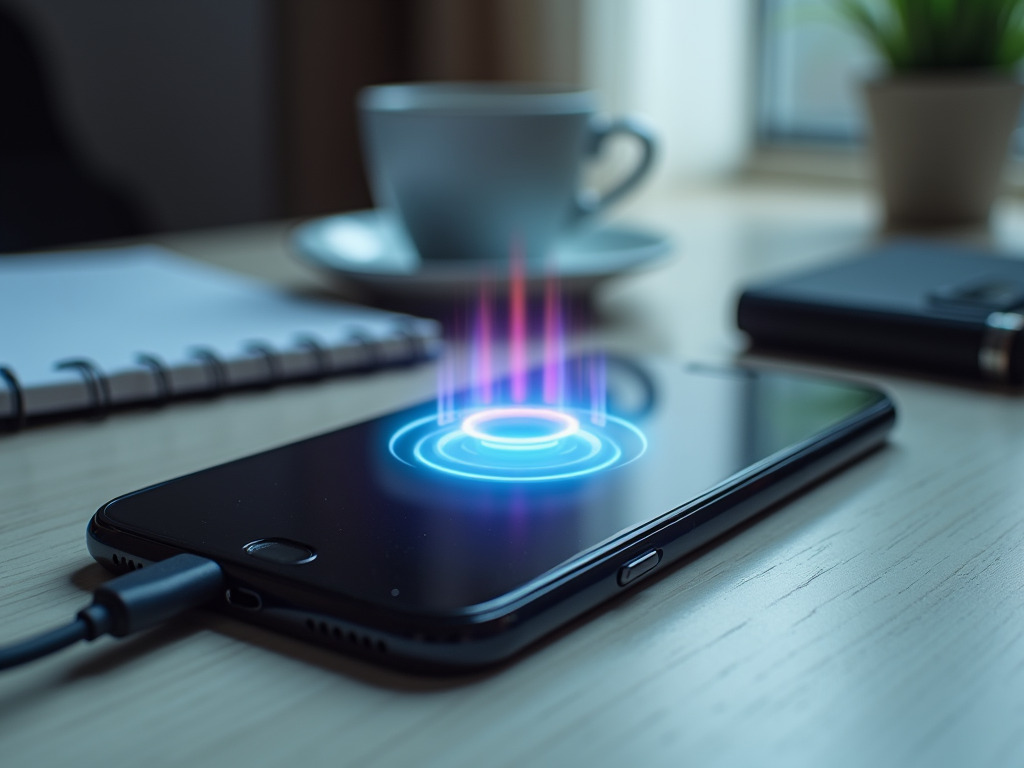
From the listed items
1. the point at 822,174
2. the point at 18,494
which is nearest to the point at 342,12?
the point at 822,174

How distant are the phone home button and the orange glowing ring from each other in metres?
0.10

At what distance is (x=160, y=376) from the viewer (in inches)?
19.7

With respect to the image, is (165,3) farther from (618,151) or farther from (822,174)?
(822,174)

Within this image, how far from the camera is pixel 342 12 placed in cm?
193

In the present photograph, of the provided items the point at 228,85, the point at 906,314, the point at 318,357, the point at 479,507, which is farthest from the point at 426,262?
the point at 228,85

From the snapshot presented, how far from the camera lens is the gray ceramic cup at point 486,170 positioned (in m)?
0.67

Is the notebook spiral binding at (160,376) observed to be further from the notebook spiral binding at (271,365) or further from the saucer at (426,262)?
the saucer at (426,262)

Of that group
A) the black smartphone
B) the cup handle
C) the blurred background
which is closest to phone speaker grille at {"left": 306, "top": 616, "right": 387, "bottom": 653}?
the black smartphone

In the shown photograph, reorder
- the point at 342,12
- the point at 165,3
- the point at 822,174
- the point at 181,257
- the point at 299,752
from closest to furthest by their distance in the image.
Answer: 1. the point at 299,752
2. the point at 181,257
3. the point at 822,174
4. the point at 165,3
5. the point at 342,12

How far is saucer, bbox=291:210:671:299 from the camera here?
641 mm

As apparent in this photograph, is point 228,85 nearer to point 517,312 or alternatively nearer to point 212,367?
point 517,312

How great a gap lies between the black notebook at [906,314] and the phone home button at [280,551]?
1.23ft

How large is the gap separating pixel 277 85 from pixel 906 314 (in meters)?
1.54

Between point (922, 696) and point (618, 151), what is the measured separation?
1.39 meters
